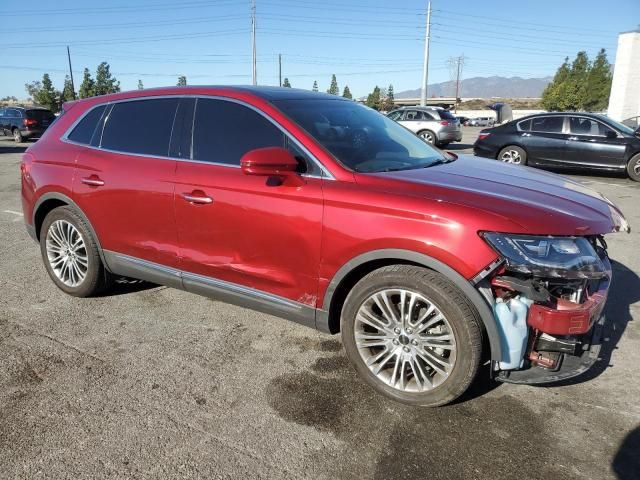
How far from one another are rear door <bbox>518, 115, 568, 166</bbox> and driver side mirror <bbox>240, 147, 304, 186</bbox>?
10.5 m

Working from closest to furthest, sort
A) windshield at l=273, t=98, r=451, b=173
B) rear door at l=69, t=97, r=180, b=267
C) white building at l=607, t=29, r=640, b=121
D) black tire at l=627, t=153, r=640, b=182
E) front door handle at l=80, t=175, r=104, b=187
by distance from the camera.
A: windshield at l=273, t=98, r=451, b=173 → rear door at l=69, t=97, r=180, b=267 → front door handle at l=80, t=175, r=104, b=187 → black tire at l=627, t=153, r=640, b=182 → white building at l=607, t=29, r=640, b=121

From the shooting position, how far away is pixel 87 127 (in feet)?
13.8

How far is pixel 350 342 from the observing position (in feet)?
9.77

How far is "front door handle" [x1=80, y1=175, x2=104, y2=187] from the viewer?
3.90 meters

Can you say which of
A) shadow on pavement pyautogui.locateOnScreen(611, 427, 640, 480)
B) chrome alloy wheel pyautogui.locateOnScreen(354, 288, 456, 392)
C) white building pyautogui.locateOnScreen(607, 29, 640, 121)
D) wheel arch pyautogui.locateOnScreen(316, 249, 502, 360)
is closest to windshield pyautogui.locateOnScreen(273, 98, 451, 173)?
wheel arch pyautogui.locateOnScreen(316, 249, 502, 360)

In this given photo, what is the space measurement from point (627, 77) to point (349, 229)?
98.9ft

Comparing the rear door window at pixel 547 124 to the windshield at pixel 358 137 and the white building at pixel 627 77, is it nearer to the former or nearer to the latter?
the windshield at pixel 358 137

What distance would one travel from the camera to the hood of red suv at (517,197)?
2525 mm

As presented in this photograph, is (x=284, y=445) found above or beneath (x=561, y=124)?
beneath

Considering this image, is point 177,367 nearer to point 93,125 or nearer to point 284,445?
point 284,445

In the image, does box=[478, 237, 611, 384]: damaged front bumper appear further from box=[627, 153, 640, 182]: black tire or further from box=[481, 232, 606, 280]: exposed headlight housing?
box=[627, 153, 640, 182]: black tire

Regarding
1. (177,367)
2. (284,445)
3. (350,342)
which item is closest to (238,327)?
(177,367)

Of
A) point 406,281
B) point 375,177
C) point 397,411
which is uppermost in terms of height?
point 375,177

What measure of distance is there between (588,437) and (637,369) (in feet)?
3.16
